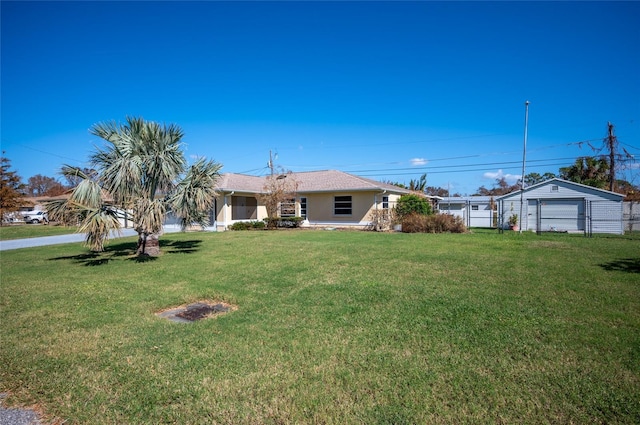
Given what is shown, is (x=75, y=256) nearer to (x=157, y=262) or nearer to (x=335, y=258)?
(x=157, y=262)

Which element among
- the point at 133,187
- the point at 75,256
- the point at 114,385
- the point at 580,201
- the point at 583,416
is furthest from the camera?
the point at 580,201

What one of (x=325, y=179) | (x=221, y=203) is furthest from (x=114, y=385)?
(x=325, y=179)

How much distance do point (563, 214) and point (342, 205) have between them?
1416 cm

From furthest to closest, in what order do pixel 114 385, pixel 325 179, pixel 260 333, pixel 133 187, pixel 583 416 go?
pixel 325 179
pixel 133 187
pixel 260 333
pixel 114 385
pixel 583 416

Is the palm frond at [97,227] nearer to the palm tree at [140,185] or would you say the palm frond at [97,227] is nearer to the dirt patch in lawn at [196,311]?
the palm tree at [140,185]

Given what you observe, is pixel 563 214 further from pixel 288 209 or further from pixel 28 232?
pixel 28 232

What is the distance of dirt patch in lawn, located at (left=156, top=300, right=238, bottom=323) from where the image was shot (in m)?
5.23

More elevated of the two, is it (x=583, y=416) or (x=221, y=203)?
(x=221, y=203)

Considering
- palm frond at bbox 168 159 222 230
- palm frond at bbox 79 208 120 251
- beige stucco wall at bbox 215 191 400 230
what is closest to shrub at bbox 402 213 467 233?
beige stucco wall at bbox 215 191 400 230

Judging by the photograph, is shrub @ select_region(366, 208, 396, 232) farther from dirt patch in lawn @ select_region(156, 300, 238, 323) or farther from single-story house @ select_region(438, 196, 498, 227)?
dirt patch in lawn @ select_region(156, 300, 238, 323)

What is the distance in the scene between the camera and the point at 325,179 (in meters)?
25.6

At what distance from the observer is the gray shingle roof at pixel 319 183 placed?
22.5m

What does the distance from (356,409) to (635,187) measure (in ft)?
121

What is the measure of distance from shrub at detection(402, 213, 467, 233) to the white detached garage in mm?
4734
